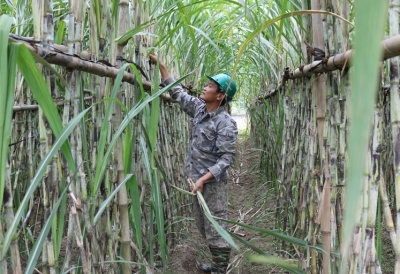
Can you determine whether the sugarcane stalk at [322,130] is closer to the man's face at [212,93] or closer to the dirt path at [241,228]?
the dirt path at [241,228]

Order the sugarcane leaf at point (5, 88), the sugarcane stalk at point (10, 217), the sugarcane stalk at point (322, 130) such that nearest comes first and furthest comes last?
1. the sugarcane leaf at point (5, 88)
2. the sugarcane stalk at point (10, 217)
3. the sugarcane stalk at point (322, 130)

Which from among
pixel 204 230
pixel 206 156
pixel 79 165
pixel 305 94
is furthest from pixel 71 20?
pixel 204 230

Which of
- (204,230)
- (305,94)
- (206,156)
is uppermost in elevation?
(305,94)

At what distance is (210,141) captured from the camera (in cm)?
178

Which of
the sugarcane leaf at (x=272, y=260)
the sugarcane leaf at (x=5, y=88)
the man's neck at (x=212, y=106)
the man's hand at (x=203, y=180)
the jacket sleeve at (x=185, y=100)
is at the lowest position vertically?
the sugarcane leaf at (x=272, y=260)

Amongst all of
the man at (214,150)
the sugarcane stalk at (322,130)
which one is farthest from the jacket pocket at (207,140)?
the sugarcane stalk at (322,130)

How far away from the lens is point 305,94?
4.27 ft

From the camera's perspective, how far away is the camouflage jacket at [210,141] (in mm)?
1707

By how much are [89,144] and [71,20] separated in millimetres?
357

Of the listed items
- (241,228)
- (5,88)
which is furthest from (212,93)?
(5,88)

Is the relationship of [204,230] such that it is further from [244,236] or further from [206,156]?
[244,236]

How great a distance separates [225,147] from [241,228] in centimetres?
96

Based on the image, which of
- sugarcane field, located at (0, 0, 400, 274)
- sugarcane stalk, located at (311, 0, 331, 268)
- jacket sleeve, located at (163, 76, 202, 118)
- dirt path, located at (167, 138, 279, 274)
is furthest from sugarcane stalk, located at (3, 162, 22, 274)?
jacket sleeve, located at (163, 76, 202, 118)

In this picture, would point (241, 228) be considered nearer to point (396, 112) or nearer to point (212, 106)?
point (212, 106)
